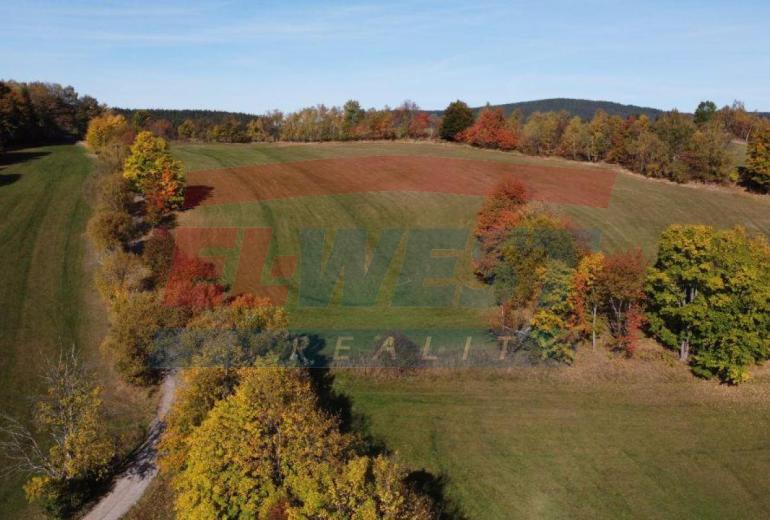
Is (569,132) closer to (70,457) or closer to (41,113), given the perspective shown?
(70,457)

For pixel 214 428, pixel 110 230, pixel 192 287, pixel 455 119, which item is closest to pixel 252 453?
pixel 214 428

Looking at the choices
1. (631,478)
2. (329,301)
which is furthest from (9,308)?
(631,478)

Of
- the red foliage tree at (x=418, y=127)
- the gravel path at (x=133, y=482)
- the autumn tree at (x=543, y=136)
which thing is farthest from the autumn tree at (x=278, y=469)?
the red foliage tree at (x=418, y=127)

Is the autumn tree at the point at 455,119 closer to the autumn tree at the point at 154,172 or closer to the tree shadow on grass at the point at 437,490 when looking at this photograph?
the autumn tree at the point at 154,172

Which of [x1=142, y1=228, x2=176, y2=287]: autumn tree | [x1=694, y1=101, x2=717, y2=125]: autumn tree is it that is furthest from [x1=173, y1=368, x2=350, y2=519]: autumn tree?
[x1=694, y1=101, x2=717, y2=125]: autumn tree

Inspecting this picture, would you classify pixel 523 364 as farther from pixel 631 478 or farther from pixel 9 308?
pixel 9 308
